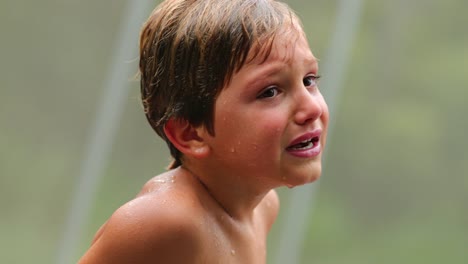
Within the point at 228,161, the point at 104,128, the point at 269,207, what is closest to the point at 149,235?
the point at 228,161

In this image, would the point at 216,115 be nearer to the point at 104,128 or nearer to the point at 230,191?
the point at 230,191

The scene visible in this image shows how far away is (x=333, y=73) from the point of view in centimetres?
390

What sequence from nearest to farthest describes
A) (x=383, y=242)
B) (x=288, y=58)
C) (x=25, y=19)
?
(x=288, y=58), (x=25, y=19), (x=383, y=242)

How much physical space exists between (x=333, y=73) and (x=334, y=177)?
1.41ft

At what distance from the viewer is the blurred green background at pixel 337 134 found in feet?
11.6

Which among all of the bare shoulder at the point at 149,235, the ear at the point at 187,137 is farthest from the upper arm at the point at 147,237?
the ear at the point at 187,137

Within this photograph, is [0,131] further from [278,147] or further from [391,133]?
[278,147]

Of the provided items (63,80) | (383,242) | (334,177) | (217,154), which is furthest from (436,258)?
(217,154)

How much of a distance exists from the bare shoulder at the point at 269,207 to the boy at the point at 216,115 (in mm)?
245

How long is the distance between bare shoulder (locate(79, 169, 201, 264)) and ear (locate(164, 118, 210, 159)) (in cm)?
9

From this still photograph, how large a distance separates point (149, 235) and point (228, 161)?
0.58ft

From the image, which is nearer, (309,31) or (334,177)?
(309,31)

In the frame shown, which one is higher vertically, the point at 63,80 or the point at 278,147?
the point at 278,147

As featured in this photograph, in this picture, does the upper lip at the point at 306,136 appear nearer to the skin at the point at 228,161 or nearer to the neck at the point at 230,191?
the skin at the point at 228,161
